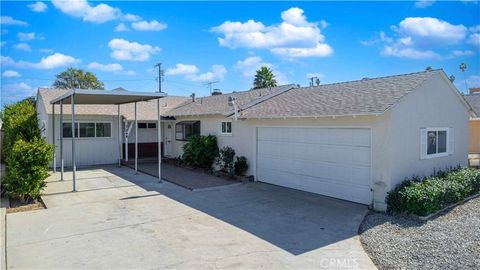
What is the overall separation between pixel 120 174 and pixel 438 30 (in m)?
14.7

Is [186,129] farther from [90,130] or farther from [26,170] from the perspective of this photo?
[26,170]

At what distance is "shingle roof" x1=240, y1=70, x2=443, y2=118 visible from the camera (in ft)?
29.7

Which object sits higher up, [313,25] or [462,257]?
[313,25]

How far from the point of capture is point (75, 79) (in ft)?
161

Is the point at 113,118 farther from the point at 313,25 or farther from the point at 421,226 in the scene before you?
the point at 421,226

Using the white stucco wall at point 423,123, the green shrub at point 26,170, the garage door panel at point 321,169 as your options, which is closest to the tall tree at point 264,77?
the garage door panel at point 321,169

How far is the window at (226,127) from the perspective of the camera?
14445mm

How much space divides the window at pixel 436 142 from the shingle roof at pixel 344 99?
5.26ft

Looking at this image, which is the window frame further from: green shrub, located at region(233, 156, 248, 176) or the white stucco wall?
the white stucco wall

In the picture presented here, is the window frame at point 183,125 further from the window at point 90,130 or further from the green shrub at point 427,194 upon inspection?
the green shrub at point 427,194

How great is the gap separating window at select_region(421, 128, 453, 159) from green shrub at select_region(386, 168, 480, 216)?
0.85m

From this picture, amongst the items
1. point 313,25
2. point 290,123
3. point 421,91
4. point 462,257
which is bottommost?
point 462,257

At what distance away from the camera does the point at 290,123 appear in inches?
446

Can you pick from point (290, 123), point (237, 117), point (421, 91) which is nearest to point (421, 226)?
point (421, 91)
